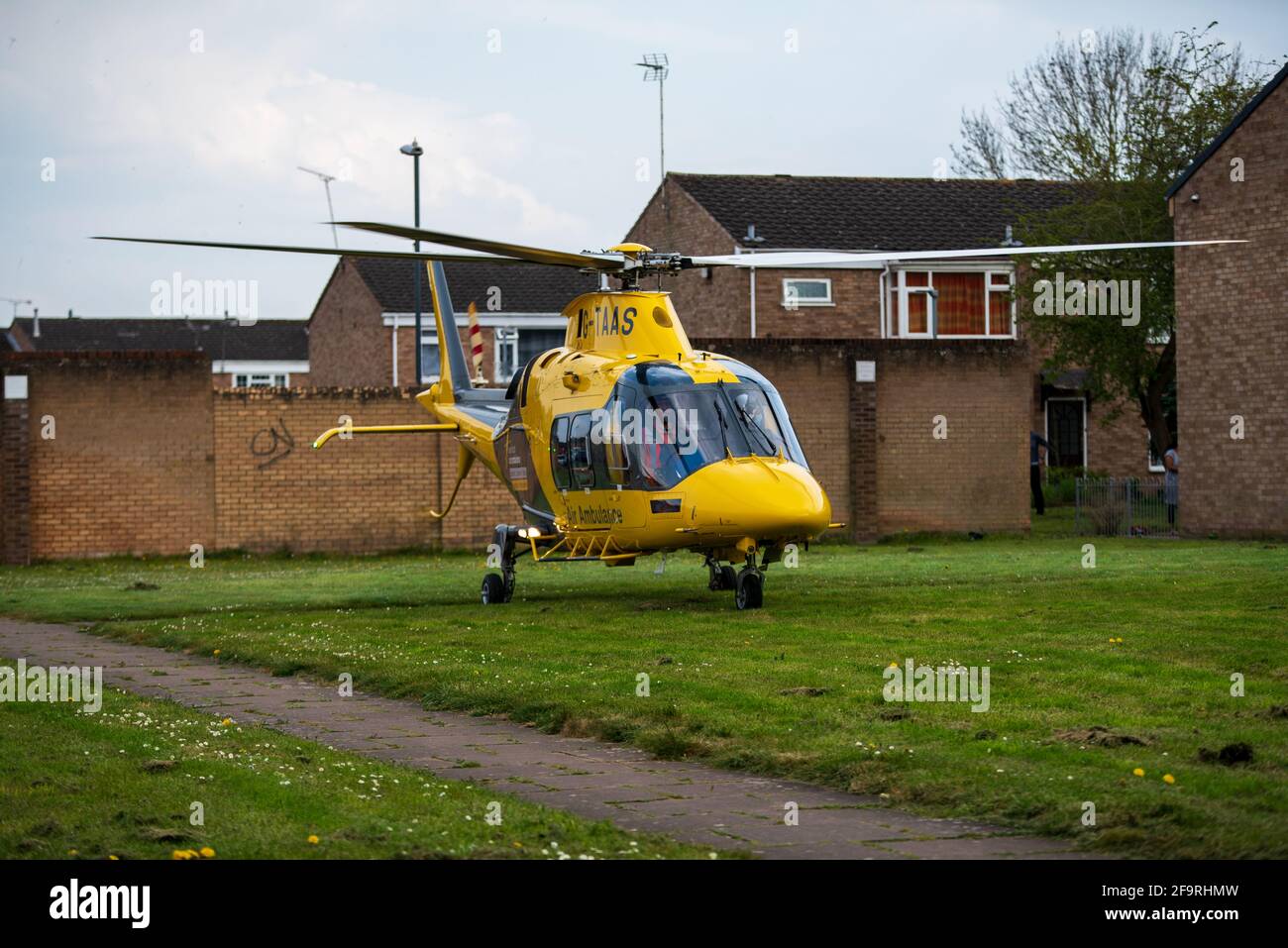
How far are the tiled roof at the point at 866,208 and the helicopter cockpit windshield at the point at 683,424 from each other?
24.2 metres

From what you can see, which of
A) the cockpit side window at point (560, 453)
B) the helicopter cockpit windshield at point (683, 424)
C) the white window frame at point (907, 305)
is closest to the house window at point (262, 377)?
the white window frame at point (907, 305)

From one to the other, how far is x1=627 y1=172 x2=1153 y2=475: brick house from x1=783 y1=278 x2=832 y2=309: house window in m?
0.03

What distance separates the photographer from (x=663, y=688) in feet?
38.5

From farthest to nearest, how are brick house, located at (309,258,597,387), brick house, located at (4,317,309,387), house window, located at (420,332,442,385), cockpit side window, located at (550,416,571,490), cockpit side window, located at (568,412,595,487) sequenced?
brick house, located at (4,317,309,387)
brick house, located at (309,258,597,387)
house window, located at (420,332,442,385)
cockpit side window, located at (550,416,571,490)
cockpit side window, located at (568,412,595,487)

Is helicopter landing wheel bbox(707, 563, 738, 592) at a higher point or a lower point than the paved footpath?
higher

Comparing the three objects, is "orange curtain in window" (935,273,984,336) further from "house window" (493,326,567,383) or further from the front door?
"house window" (493,326,567,383)

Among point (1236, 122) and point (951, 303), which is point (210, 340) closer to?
point (951, 303)

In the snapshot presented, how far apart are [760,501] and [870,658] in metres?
4.01

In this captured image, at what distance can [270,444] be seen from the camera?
29.8 m

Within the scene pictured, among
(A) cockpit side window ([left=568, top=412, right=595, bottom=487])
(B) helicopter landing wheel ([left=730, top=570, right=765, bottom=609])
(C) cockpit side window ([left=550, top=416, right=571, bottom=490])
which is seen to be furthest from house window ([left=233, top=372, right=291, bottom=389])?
(B) helicopter landing wheel ([left=730, top=570, right=765, bottom=609])

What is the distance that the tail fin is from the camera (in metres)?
22.6

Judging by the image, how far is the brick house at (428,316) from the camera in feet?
170
